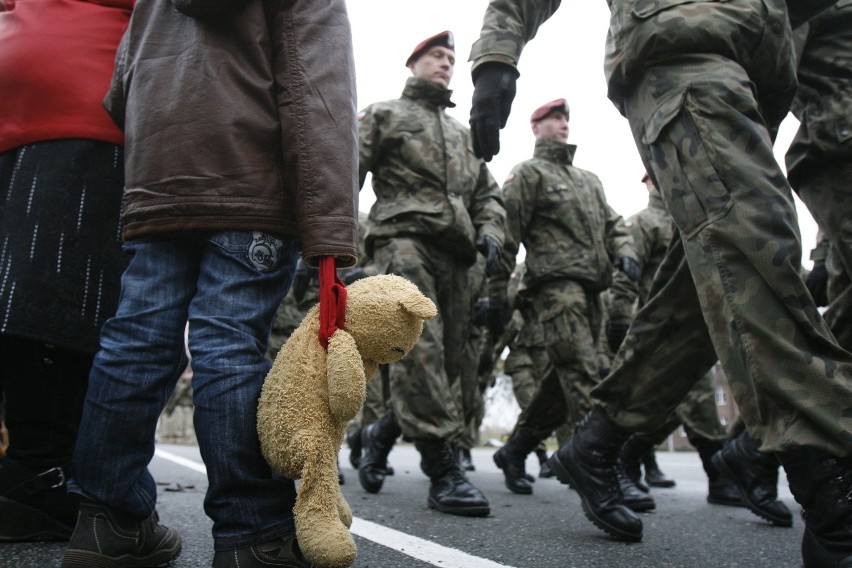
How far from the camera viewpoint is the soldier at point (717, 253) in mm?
1826

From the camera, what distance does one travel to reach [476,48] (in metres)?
2.67

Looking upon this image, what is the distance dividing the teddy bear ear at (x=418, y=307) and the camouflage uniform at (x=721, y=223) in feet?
2.62

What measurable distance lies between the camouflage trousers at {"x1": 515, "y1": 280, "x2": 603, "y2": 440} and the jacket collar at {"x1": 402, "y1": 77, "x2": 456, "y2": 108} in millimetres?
1504

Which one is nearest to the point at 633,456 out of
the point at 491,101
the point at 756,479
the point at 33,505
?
the point at 756,479

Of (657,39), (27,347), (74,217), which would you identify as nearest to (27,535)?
(27,347)

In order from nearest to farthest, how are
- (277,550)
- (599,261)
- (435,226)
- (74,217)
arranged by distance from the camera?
(277,550), (74,217), (435,226), (599,261)

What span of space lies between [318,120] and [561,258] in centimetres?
381

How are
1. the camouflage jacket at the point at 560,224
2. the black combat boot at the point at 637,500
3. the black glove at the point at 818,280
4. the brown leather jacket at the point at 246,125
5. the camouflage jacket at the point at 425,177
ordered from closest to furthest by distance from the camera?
the brown leather jacket at the point at 246,125, the black glove at the point at 818,280, the black combat boot at the point at 637,500, the camouflage jacket at the point at 425,177, the camouflage jacket at the point at 560,224

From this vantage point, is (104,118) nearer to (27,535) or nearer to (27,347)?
(27,347)

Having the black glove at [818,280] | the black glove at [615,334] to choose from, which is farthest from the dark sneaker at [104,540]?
the black glove at [615,334]

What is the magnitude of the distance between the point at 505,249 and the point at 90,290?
3.67 meters

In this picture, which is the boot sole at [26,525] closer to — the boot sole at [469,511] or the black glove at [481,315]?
the boot sole at [469,511]

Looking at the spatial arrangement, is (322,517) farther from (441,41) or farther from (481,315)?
(481,315)

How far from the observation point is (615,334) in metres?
6.91
